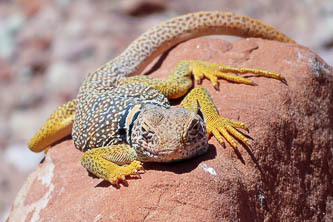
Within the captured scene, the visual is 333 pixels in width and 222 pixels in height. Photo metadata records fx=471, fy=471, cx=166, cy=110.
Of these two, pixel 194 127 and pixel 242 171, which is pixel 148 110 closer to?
pixel 194 127

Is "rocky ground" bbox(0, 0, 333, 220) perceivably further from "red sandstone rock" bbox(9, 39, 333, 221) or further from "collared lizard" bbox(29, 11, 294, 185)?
"red sandstone rock" bbox(9, 39, 333, 221)

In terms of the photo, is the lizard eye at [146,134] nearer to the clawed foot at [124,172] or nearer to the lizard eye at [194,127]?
the clawed foot at [124,172]

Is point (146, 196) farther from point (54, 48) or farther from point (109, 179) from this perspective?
point (54, 48)

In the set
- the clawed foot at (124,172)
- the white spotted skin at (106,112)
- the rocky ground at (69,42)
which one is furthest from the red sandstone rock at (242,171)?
the rocky ground at (69,42)

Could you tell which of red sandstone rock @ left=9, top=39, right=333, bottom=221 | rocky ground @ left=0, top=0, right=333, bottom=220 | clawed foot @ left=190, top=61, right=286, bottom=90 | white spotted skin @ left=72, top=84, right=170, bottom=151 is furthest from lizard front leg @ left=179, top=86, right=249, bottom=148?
rocky ground @ left=0, top=0, right=333, bottom=220

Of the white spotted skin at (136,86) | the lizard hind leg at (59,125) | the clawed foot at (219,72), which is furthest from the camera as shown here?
the lizard hind leg at (59,125)

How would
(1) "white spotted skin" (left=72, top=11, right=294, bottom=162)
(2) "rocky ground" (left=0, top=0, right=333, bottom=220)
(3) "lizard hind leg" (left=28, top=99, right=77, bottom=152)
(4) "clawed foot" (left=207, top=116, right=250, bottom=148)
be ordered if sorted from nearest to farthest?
(4) "clawed foot" (left=207, top=116, right=250, bottom=148)
(1) "white spotted skin" (left=72, top=11, right=294, bottom=162)
(3) "lizard hind leg" (left=28, top=99, right=77, bottom=152)
(2) "rocky ground" (left=0, top=0, right=333, bottom=220)
